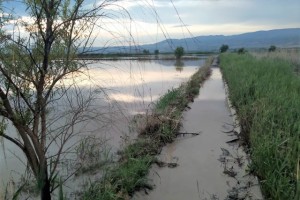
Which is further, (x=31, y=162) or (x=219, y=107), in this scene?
(x=219, y=107)

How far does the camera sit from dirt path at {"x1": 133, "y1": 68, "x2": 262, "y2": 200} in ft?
15.3

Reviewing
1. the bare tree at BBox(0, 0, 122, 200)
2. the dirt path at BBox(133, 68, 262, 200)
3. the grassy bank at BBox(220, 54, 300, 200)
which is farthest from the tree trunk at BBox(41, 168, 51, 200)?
the grassy bank at BBox(220, 54, 300, 200)

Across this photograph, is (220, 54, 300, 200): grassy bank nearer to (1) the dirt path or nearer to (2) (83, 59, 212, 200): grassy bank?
(1) the dirt path

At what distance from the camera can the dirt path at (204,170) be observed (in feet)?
15.3

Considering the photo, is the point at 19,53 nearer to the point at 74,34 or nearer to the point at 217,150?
the point at 74,34

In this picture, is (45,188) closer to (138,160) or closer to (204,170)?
(138,160)

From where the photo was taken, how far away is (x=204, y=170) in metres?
5.53

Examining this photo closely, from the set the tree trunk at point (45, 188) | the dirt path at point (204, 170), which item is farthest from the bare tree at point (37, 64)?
the dirt path at point (204, 170)

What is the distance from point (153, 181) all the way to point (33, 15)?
2782 millimetres

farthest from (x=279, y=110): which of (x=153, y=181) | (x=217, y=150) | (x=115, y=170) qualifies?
(x=115, y=170)

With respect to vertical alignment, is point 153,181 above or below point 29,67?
below

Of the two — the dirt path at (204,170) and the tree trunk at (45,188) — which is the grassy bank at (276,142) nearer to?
the dirt path at (204,170)

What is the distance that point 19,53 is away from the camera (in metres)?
3.73

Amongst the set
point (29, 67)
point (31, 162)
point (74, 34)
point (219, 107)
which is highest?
point (74, 34)
